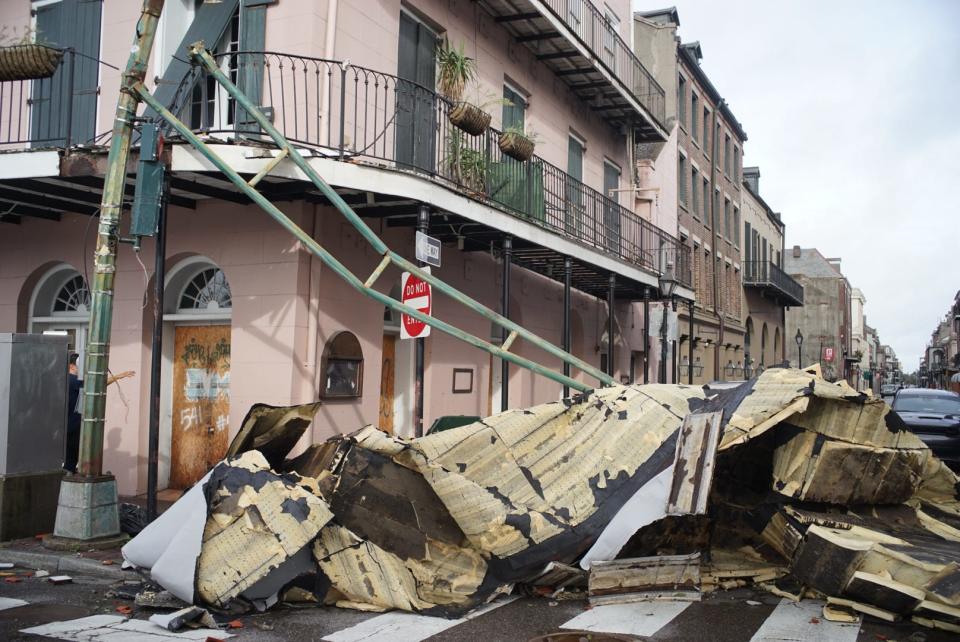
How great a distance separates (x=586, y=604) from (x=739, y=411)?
192 cm

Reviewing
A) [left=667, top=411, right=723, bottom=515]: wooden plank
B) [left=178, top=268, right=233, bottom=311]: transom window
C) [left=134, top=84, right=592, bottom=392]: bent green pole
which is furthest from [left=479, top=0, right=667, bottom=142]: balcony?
[left=667, top=411, right=723, bottom=515]: wooden plank

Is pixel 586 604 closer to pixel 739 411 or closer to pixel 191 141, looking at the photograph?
pixel 739 411

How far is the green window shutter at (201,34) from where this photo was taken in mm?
10578

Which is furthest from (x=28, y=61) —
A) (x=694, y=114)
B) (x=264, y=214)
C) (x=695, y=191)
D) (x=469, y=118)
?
(x=694, y=114)

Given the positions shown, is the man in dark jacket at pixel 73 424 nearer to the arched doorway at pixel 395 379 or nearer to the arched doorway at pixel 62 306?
the arched doorway at pixel 62 306

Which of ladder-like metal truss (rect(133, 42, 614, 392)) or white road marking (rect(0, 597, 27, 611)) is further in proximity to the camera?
ladder-like metal truss (rect(133, 42, 614, 392))

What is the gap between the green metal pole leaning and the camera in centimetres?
773

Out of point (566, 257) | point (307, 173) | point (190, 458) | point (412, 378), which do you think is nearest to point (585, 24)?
point (566, 257)

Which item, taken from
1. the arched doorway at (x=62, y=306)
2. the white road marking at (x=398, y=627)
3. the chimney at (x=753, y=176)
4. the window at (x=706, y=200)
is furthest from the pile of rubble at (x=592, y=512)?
the chimney at (x=753, y=176)

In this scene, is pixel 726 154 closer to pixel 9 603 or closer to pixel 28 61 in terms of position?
pixel 28 61

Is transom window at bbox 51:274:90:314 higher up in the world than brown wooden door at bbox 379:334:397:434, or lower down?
higher up

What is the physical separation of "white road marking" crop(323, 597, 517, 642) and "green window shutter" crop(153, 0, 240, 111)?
7.52 metres

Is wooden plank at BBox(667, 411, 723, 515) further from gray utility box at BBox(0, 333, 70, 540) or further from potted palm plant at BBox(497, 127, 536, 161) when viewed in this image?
potted palm plant at BBox(497, 127, 536, 161)

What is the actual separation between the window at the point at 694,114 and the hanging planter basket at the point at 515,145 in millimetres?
18455
